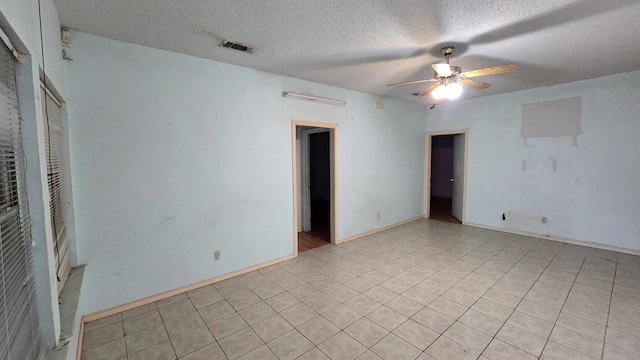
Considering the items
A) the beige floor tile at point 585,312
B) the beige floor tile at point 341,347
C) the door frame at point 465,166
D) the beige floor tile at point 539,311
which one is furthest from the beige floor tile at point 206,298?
the door frame at point 465,166

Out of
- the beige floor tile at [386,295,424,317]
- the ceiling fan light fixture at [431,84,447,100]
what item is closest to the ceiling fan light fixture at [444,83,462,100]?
the ceiling fan light fixture at [431,84,447,100]

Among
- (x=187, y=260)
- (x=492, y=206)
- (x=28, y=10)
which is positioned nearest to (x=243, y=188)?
(x=187, y=260)

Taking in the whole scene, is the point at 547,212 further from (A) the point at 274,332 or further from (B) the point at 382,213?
(A) the point at 274,332

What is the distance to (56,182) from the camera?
6.52 feet

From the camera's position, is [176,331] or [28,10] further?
[176,331]

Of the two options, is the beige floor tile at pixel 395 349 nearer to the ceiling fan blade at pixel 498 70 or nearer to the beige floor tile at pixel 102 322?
the beige floor tile at pixel 102 322

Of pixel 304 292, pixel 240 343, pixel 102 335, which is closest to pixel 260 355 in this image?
pixel 240 343

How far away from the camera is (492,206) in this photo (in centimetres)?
513

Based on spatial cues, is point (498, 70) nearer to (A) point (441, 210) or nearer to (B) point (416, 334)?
(B) point (416, 334)

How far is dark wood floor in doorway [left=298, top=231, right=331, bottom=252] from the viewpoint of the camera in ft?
14.4

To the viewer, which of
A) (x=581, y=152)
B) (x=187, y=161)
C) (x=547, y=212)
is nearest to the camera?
→ (x=187, y=161)

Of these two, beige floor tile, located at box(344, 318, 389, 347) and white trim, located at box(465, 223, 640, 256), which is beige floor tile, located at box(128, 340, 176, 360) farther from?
white trim, located at box(465, 223, 640, 256)

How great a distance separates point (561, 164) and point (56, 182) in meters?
6.34

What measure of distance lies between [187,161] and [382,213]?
361 centimetres
